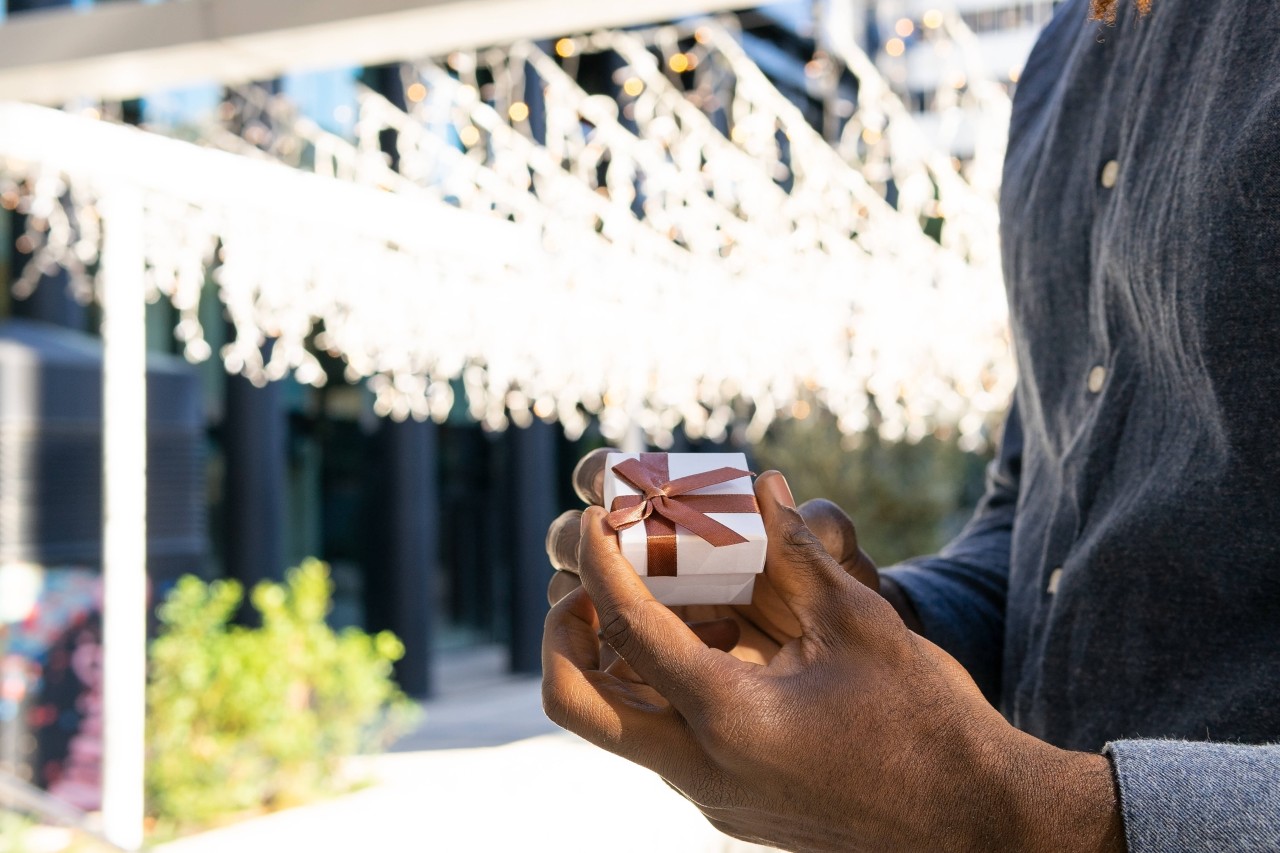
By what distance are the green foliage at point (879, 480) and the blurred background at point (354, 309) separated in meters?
1.51

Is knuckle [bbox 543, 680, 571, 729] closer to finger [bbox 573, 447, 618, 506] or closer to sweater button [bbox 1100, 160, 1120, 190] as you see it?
finger [bbox 573, 447, 618, 506]

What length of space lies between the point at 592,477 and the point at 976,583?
452 mm

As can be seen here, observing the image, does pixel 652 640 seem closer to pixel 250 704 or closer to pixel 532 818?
pixel 532 818

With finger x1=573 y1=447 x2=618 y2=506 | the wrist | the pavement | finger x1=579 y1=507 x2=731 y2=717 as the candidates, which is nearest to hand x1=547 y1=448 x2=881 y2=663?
finger x1=573 y1=447 x2=618 y2=506

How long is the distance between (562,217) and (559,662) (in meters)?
4.01

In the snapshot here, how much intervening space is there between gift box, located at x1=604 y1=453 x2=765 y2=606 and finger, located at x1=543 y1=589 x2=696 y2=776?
0.24 feet

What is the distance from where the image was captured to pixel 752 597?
2.64 feet

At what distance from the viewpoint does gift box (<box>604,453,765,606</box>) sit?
715 mm

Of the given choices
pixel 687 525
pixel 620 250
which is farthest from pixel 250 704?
pixel 687 525

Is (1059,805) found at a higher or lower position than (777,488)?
lower

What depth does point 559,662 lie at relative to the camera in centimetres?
67

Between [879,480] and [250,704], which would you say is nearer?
[250,704]

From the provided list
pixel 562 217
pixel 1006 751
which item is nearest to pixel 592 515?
pixel 1006 751

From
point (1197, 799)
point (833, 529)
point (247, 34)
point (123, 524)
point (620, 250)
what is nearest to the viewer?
point (1197, 799)
